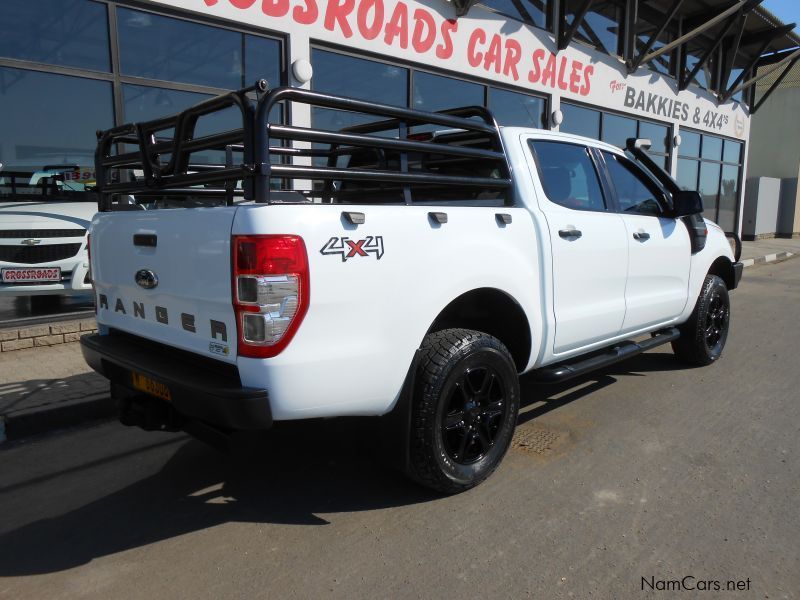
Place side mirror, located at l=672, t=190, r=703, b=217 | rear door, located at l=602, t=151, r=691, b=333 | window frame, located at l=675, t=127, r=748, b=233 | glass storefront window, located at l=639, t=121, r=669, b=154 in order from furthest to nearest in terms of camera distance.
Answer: window frame, located at l=675, t=127, r=748, b=233, glass storefront window, located at l=639, t=121, r=669, b=154, side mirror, located at l=672, t=190, r=703, b=217, rear door, located at l=602, t=151, r=691, b=333

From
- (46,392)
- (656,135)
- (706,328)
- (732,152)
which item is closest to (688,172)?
(656,135)

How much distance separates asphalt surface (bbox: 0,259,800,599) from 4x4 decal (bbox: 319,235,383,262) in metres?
0.86

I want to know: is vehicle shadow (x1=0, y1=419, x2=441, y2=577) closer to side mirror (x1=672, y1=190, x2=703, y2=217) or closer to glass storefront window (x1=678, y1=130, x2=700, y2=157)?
side mirror (x1=672, y1=190, x2=703, y2=217)

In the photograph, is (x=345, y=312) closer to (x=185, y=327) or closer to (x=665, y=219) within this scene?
(x=185, y=327)

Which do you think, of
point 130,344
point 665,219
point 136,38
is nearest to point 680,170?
point 665,219

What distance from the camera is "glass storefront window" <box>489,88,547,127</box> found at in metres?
10.2

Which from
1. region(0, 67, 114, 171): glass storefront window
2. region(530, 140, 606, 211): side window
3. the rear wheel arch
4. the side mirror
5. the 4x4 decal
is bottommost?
the rear wheel arch

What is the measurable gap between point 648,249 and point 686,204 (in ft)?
1.56

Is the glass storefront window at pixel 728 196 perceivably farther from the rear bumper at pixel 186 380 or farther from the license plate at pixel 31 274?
the rear bumper at pixel 186 380

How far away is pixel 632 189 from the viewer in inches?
167

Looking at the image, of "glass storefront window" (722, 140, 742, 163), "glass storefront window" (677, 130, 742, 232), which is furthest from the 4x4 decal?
"glass storefront window" (722, 140, 742, 163)

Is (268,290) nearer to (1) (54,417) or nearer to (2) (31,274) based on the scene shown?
(1) (54,417)

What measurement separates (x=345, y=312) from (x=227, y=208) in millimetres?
616

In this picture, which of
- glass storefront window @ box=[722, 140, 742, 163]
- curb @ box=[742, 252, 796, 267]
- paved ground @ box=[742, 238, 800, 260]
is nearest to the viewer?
curb @ box=[742, 252, 796, 267]
